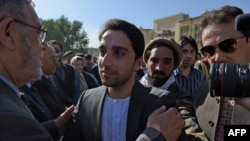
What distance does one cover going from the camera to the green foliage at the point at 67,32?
73.1m

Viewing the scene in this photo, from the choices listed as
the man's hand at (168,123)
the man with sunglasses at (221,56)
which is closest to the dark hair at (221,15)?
the man with sunglasses at (221,56)

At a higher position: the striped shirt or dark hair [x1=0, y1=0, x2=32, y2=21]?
dark hair [x1=0, y1=0, x2=32, y2=21]

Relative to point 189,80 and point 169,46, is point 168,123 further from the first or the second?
point 189,80

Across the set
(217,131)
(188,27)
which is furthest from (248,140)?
(188,27)

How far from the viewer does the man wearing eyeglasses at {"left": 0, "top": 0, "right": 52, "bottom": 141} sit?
4.04ft

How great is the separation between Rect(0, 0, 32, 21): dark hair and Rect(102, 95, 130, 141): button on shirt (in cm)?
86

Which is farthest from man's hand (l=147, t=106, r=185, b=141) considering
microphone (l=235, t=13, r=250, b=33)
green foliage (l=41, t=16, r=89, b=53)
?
green foliage (l=41, t=16, r=89, b=53)

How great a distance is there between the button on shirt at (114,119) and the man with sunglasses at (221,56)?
504 mm

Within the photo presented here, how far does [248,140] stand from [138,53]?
1.09 metres

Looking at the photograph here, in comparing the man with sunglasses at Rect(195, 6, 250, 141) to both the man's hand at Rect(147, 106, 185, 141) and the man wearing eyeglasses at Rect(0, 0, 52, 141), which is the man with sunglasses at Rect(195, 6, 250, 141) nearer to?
the man's hand at Rect(147, 106, 185, 141)

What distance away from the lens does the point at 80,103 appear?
2.26m

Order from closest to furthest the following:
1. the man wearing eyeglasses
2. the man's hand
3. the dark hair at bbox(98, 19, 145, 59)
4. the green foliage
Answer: the man wearing eyeglasses, the man's hand, the dark hair at bbox(98, 19, 145, 59), the green foliage

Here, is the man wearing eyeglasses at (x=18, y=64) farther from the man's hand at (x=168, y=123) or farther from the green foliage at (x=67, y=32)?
the green foliage at (x=67, y=32)

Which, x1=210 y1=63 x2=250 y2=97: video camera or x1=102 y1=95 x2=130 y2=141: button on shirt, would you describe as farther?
x1=102 y1=95 x2=130 y2=141: button on shirt
